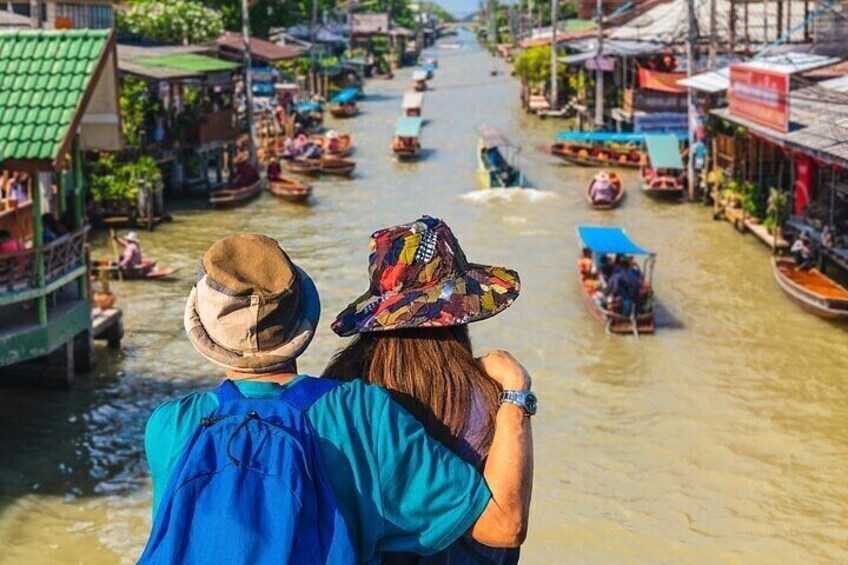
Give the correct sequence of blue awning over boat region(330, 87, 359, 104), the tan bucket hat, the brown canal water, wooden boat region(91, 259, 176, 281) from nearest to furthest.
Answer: the tan bucket hat → the brown canal water → wooden boat region(91, 259, 176, 281) → blue awning over boat region(330, 87, 359, 104)

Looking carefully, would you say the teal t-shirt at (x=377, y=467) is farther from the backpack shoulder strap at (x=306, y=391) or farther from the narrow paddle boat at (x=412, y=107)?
the narrow paddle boat at (x=412, y=107)

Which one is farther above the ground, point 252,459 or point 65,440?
point 252,459

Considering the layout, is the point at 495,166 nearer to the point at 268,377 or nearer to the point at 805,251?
the point at 805,251

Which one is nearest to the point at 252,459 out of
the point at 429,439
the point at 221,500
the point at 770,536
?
the point at 221,500

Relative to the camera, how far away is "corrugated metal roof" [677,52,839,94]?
21906 millimetres

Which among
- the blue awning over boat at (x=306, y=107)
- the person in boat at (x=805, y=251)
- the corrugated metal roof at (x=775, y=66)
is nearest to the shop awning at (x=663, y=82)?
the corrugated metal roof at (x=775, y=66)

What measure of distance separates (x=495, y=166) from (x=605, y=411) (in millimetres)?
18607

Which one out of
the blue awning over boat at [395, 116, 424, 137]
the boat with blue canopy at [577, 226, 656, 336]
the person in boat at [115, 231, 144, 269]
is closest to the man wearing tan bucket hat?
the boat with blue canopy at [577, 226, 656, 336]

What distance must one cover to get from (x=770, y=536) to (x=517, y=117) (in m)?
40.7

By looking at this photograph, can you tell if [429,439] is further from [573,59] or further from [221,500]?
[573,59]

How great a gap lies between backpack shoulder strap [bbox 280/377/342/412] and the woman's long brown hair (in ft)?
0.67

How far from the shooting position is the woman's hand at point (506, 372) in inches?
99.0

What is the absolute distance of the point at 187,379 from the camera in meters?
14.6

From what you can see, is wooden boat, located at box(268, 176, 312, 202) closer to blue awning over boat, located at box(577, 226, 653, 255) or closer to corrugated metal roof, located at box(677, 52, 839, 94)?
corrugated metal roof, located at box(677, 52, 839, 94)
